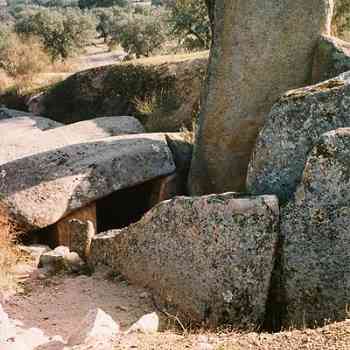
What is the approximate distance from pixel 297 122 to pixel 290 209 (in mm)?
991

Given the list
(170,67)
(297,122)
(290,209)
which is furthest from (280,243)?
(170,67)

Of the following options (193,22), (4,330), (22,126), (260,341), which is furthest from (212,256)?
(193,22)

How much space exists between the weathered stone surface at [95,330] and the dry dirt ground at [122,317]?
0.14 metres

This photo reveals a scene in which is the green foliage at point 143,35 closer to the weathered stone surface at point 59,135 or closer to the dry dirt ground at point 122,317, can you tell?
the weathered stone surface at point 59,135

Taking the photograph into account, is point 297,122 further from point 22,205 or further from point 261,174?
point 22,205

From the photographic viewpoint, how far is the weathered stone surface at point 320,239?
439 centimetres

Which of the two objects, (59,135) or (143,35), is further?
(143,35)

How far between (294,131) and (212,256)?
142 cm

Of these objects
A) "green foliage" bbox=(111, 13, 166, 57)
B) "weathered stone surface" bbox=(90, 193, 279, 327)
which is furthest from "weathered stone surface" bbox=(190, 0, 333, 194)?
"green foliage" bbox=(111, 13, 166, 57)

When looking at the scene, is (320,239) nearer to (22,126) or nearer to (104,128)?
(104,128)

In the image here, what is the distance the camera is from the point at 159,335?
145 inches

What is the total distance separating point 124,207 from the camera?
27.7 feet

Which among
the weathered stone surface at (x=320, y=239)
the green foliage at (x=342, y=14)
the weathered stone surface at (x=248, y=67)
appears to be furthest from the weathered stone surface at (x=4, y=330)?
the green foliage at (x=342, y=14)

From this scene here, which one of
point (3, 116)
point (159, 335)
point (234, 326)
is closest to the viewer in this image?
point (159, 335)
